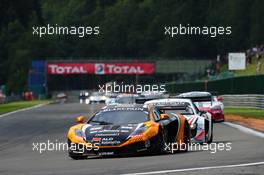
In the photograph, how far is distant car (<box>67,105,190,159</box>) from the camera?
17609mm

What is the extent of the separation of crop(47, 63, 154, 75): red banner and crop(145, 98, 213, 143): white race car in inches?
3260

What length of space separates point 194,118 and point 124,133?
3.84 meters

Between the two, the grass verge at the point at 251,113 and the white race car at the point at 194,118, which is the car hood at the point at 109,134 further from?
the grass verge at the point at 251,113

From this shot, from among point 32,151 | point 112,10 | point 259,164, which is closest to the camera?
point 259,164

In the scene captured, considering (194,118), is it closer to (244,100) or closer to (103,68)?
(244,100)

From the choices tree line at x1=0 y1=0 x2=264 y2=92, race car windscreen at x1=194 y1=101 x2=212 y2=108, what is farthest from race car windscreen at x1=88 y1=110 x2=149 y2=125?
tree line at x1=0 y1=0 x2=264 y2=92

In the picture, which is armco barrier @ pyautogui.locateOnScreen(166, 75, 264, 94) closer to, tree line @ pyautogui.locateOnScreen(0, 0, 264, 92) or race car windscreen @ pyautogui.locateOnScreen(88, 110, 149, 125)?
race car windscreen @ pyautogui.locateOnScreen(88, 110, 149, 125)

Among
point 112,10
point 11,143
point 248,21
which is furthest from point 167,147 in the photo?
point 112,10

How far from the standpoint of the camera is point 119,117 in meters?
18.8

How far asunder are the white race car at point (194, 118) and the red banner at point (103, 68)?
82.8 metres

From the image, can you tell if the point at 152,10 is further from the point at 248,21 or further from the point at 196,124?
the point at 196,124

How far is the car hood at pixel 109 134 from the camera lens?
1761 centimetres

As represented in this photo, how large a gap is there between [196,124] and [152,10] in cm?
12116

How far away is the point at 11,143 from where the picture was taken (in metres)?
24.5
